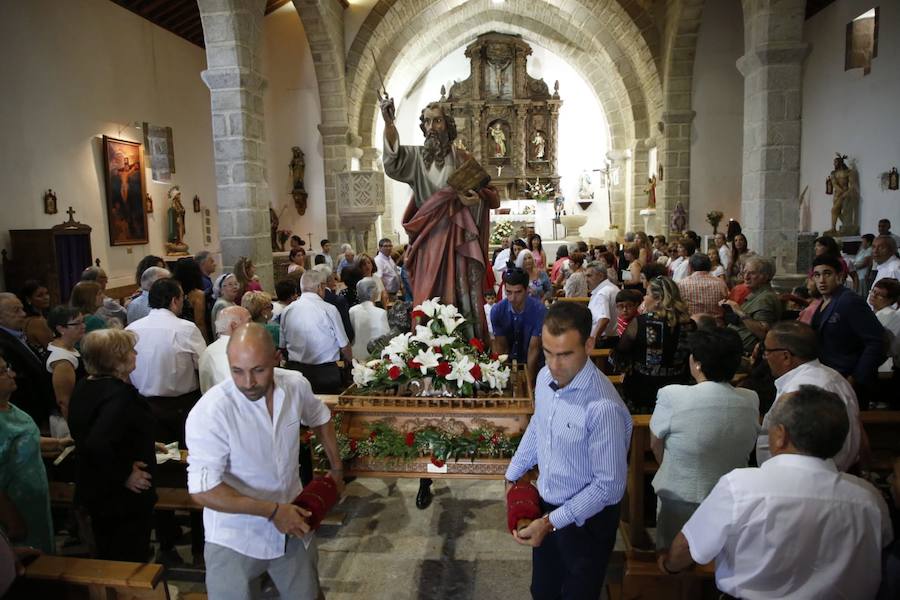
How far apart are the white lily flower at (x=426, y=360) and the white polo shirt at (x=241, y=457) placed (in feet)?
5.00

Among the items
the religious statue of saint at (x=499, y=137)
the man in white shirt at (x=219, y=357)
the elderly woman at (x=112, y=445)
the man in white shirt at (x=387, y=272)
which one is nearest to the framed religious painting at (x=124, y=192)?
the man in white shirt at (x=387, y=272)

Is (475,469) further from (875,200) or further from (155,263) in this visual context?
(875,200)

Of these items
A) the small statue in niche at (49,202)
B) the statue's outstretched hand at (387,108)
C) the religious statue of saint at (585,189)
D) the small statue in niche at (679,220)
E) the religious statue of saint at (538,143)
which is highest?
the religious statue of saint at (538,143)

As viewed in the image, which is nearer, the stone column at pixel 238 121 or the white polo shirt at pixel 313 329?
the white polo shirt at pixel 313 329

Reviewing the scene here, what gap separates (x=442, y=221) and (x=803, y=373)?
260cm

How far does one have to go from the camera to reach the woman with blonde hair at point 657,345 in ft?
12.7

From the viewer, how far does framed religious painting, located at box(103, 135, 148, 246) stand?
11.4 meters

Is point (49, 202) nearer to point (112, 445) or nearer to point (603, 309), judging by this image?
point (112, 445)

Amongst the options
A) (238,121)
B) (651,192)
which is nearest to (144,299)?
(238,121)

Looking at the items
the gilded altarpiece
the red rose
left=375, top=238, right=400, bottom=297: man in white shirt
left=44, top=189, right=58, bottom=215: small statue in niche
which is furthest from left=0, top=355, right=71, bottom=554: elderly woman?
the gilded altarpiece

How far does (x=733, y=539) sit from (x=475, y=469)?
173 cm

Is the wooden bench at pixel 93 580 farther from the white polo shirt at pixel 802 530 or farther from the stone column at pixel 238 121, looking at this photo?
the stone column at pixel 238 121

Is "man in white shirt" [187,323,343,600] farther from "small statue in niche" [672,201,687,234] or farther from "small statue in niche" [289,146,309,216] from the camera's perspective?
"small statue in niche" [289,146,309,216]

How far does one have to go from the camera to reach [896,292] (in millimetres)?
4645
